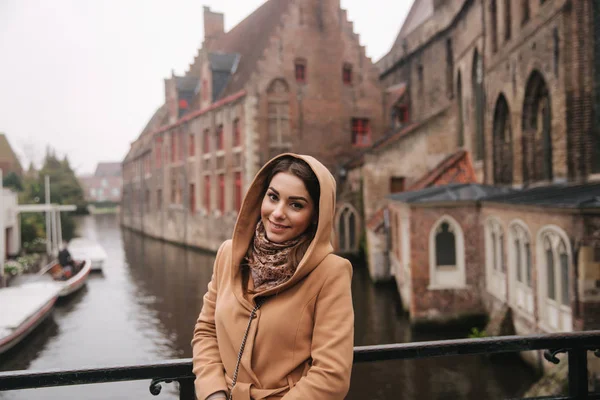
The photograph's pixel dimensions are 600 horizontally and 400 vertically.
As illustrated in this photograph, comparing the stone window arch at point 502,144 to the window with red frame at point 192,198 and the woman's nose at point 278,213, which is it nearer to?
the woman's nose at point 278,213

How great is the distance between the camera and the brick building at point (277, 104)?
74.6 ft

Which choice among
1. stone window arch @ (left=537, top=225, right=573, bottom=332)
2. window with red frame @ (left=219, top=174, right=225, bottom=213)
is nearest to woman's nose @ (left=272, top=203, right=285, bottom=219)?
stone window arch @ (left=537, top=225, right=573, bottom=332)

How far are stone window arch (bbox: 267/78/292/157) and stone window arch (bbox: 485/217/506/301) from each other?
12.7 meters

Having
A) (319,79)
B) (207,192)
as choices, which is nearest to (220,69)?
(319,79)

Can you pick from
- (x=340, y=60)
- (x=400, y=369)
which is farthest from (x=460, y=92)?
(x=400, y=369)

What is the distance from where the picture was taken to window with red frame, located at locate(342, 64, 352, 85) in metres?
23.9

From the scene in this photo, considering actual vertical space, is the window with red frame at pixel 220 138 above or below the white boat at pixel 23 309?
A: above

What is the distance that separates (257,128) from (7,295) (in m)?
11.7

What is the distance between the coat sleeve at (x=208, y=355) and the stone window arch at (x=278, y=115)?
68.5 ft

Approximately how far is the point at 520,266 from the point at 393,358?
8876mm

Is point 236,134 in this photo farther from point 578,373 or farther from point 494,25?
point 578,373

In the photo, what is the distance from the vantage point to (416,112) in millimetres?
24484

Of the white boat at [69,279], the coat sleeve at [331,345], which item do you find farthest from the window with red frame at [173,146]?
the coat sleeve at [331,345]

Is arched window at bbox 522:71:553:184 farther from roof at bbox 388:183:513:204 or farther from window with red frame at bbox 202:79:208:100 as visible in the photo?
window with red frame at bbox 202:79:208:100
